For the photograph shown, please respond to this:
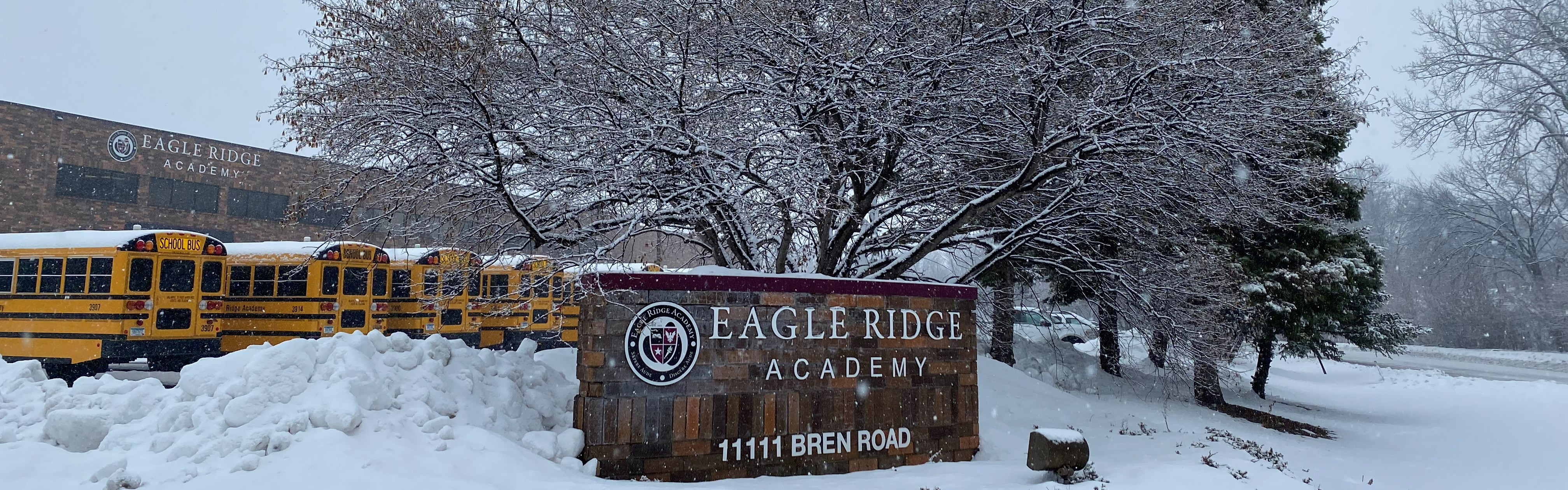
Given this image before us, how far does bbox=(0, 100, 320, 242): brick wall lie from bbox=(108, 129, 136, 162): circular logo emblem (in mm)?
95

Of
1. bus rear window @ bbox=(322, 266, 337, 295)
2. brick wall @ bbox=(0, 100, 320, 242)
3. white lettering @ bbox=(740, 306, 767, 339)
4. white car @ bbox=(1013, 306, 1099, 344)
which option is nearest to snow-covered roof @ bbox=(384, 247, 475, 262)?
bus rear window @ bbox=(322, 266, 337, 295)

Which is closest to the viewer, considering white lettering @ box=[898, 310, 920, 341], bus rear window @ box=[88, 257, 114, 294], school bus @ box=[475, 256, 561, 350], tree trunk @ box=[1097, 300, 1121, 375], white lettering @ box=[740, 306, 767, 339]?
white lettering @ box=[740, 306, 767, 339]

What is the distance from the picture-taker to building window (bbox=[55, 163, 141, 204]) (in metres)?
28.5

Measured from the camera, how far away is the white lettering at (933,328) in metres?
8.22

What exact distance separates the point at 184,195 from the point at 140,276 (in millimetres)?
22371

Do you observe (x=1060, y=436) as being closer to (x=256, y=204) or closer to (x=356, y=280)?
(x=356, y=280)

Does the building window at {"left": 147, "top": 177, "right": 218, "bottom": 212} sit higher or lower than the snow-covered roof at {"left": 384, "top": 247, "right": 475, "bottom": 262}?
higher

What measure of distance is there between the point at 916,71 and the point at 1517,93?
94.4ft

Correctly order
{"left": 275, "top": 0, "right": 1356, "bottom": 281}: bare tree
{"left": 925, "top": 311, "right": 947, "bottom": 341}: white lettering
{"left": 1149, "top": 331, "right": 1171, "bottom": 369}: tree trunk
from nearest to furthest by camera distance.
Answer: {"left": 925, "top": 311, "right": 947, "bottom": 341}: white lettering < {"left": 275, "top": 0, "right": 1356, "bottom": 281}: bare tree < {"left": 1149, "top": 331, "right": 1171, "bottom": 369}: tree trunk

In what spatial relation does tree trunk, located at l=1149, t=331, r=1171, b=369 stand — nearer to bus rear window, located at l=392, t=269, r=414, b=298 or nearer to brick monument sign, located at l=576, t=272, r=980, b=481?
brick monument sign, located at l=576, t=272, r=980, b=481

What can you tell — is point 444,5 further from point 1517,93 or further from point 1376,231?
point 1376,231

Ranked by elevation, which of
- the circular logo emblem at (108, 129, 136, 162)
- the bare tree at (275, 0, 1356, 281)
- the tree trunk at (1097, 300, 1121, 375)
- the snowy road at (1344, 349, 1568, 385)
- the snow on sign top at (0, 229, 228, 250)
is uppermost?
the circular logo emblem at (108, 129, 136, 162)

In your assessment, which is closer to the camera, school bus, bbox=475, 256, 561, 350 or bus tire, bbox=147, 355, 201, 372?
bus tire, bbox=147, 355, 201, 372

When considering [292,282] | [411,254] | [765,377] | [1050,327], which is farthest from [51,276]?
[1050,327]
